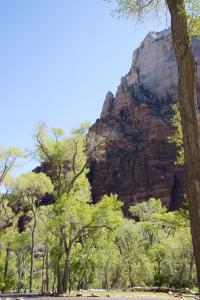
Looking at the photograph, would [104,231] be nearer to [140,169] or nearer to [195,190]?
[195,190]

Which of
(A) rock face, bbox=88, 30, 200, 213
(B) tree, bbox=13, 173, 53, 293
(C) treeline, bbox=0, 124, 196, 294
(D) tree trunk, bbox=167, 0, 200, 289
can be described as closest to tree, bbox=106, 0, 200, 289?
(D) tree trunk, bbox=167, 0, 200, 289

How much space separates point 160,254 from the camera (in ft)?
180

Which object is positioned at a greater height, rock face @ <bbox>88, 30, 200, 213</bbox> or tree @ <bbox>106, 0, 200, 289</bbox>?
rock face @ <bbox>88, 30, 200, 213</bbox>

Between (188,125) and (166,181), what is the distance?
4258 inches

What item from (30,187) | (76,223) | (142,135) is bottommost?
(76,223)

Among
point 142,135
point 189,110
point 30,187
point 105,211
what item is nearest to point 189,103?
point 189,110

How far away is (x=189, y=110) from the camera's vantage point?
8664 mm

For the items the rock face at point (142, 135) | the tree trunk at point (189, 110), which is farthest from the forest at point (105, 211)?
the rock face at point (142, 135)

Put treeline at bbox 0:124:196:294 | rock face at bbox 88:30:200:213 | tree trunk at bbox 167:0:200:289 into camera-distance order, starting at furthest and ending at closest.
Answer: rock face at bbox 88:30:200:213, treeline at bbox 0:124:196:294, tree trunk at bbox 167:0:200:289

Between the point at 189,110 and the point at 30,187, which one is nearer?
the point at 189,110

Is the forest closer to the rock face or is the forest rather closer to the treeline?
the treeline

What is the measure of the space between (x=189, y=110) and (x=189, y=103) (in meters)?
0.17

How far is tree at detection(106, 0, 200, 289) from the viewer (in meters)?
8.04

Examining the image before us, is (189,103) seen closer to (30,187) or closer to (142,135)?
(30,187)
